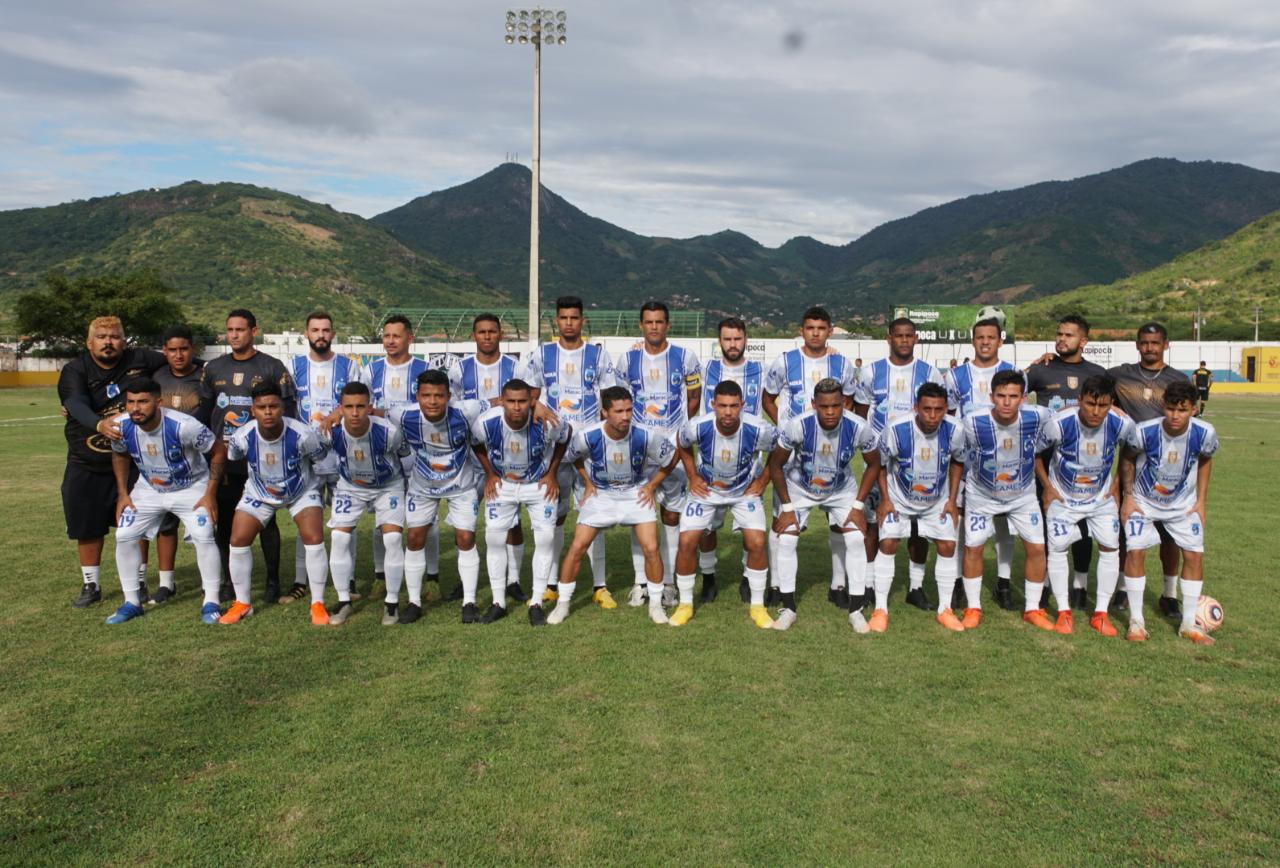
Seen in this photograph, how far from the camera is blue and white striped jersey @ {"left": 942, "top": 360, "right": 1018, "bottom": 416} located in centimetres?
684

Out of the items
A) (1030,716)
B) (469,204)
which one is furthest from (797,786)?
(469,204)

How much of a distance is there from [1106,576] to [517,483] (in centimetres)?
440

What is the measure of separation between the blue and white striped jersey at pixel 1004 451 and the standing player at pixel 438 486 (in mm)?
3636

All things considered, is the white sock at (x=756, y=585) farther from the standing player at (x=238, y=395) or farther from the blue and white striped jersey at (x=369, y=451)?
the standing player at (x=238, y=395)

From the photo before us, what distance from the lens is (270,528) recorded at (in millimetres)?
6898

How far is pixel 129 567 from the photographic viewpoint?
6.25 m

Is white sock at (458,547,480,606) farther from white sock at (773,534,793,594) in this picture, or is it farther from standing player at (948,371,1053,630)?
standing player at (948,371,1053,630)

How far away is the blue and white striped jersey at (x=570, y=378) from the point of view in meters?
6.98

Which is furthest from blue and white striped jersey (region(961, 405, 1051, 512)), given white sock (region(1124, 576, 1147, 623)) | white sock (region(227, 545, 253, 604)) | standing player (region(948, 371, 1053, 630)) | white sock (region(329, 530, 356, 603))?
white sock (region(227, 545, 253, 604))

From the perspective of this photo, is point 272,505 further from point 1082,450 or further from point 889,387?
point 1082,450

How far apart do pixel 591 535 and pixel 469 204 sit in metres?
202

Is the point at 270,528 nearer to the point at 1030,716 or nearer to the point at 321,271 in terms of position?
the point at 1030,716

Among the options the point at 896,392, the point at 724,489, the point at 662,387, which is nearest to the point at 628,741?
the point at 724,489

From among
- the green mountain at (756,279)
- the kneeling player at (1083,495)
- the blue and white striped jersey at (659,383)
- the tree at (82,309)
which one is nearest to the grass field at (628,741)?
the kneeling player at (1083,495)
